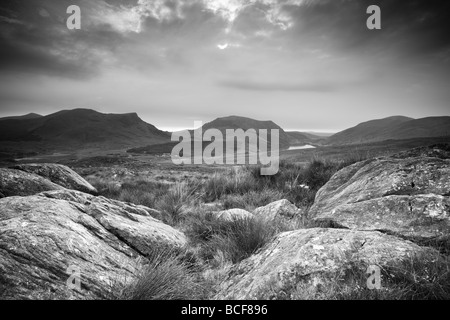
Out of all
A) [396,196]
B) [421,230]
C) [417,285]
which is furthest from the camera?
[396,196]

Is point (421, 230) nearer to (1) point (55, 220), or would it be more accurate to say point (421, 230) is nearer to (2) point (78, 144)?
(1) point (55, 220)

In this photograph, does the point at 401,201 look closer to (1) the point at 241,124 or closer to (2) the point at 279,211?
(2) the point at 279,211

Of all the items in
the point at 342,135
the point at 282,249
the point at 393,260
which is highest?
the point at 342,135

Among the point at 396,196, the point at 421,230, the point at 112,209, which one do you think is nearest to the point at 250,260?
the point at 421,230

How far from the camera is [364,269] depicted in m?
2.20

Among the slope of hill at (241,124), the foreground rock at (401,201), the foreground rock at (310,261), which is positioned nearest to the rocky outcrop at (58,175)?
the foreground rock at (310,261)

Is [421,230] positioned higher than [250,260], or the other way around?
[421,230]

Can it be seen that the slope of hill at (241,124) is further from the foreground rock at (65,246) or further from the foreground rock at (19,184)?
the foreground rock at (65,246)

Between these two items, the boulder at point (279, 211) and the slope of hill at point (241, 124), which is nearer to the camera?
the boulder at point (279, 211)

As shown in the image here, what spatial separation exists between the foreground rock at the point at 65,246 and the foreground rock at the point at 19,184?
2.65m

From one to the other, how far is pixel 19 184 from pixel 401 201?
26.6ft

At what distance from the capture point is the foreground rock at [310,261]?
87.3 inches

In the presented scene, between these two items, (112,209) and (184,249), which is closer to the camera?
(184,249)

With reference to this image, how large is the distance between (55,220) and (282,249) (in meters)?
2.94
